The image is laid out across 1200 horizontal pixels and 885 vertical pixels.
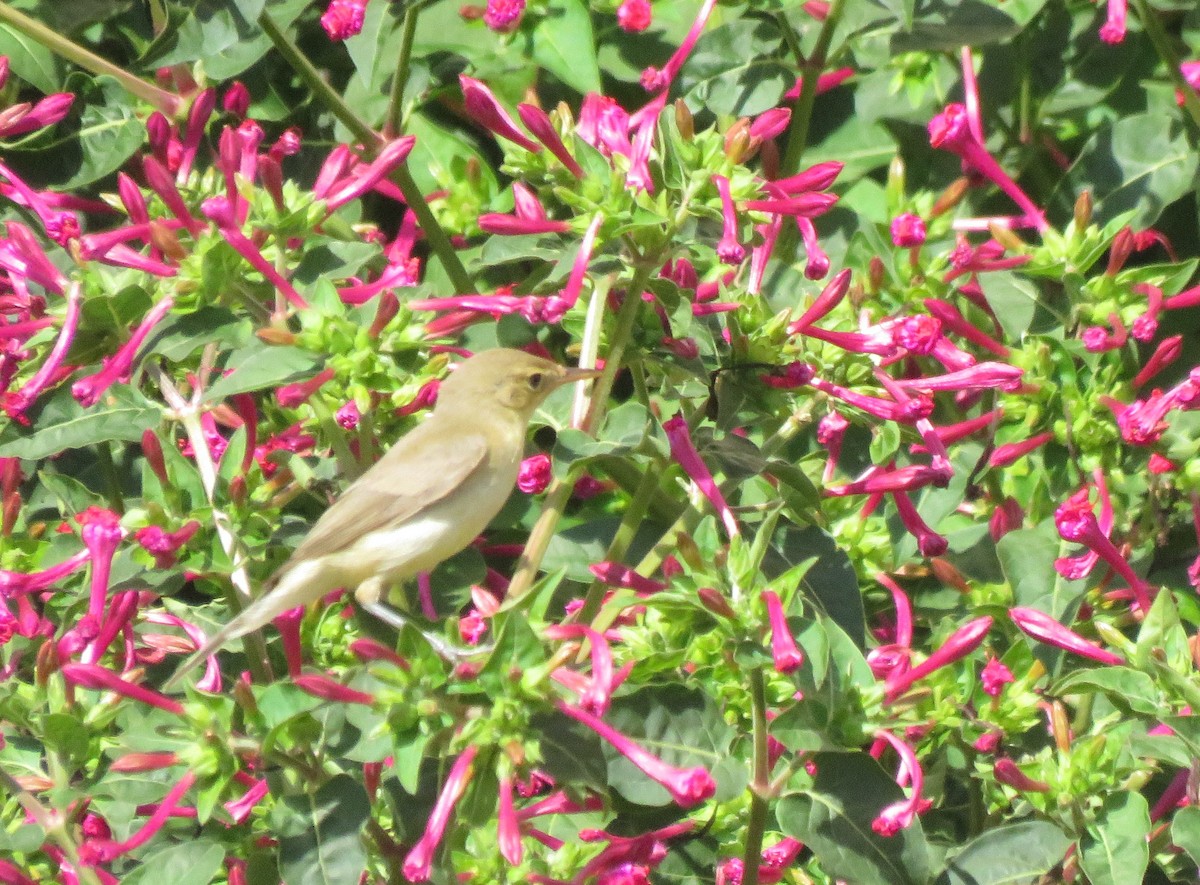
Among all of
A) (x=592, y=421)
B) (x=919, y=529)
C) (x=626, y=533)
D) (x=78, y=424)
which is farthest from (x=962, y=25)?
(x=78, y=424)

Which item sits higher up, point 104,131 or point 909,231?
point 104,131

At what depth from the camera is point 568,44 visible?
314cm

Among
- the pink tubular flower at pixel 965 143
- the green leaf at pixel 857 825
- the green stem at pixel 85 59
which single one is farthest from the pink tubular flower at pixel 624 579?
the green stem at pixel 85 59

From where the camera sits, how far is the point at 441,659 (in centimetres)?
221

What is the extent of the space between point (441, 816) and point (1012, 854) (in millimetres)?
880

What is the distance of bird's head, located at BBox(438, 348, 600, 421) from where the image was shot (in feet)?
9.47

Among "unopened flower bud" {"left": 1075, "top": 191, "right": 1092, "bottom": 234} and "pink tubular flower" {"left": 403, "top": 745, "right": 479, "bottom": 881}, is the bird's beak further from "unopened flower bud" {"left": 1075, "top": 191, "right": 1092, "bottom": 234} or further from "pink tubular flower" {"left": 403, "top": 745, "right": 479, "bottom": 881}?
"unopened flower bud" {"left": 1075, "top": 191, "right": 1092, "bottom": 234}

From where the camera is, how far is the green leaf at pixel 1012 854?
2348mm

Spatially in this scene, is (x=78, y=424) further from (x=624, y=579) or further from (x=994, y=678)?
(x=994, y=678)

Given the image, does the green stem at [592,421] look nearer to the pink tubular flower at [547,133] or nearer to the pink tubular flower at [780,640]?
the pink tubular flower at [547,133]

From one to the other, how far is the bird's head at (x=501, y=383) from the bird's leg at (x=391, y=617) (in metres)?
0.39

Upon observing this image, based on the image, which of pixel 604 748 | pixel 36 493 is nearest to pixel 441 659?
pixel 604 748

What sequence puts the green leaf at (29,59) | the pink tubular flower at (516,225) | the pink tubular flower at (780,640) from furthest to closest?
the green leaf at (29,59), the pink tubular flower at (516,225), the pink tubular flower at (780,640)

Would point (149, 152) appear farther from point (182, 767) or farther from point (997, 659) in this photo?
point (997, 659)
